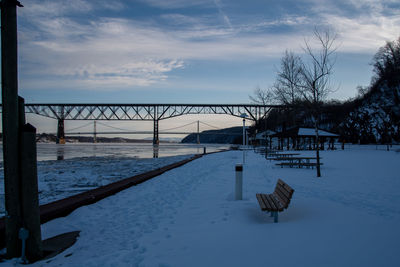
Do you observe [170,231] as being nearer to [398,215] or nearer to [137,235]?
[137,235]

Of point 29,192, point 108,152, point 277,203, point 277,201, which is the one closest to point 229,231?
point 277,203

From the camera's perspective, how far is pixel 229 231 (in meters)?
3.99

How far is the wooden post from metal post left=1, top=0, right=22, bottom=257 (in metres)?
0.06

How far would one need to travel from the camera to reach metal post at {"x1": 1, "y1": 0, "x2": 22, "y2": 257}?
3137 millimetres

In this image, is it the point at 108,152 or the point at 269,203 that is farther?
the point at 108,152

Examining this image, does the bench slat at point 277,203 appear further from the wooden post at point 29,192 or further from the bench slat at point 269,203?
the wooden post at point 29,192

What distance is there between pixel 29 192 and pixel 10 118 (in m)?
0.90

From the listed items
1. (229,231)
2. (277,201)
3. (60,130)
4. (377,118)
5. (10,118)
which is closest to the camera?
(10,118)

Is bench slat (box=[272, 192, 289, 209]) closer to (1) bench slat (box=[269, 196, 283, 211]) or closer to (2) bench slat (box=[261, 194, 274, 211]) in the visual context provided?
(1) bench slat (box=[269, 196, 283, 211])

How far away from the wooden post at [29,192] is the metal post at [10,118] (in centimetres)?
6

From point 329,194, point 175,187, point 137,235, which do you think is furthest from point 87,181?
point 329,194

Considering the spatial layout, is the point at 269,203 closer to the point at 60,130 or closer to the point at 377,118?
the point at 377,118

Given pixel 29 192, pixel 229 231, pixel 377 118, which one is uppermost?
pixel 377 118

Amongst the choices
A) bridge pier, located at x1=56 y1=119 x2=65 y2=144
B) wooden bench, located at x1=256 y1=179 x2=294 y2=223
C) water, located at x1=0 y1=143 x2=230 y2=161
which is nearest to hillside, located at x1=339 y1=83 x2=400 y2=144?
water, located at x1=0 y1=143 x2=230 y2=161
